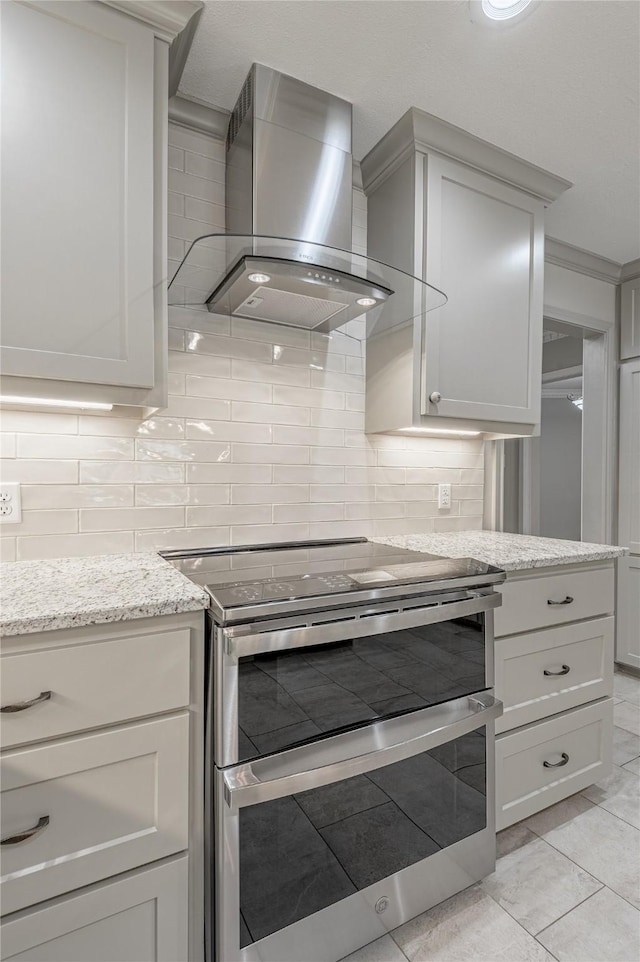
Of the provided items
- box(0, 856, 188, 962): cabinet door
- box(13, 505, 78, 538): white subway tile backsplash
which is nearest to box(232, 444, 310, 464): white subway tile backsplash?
box(13, 505, 78, 538): white subway tile backsplash

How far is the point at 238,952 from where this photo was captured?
108 cm

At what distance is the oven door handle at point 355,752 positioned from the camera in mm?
1080

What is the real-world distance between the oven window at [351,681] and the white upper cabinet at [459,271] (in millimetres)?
843

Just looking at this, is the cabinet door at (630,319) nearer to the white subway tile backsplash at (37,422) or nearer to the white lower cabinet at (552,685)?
the white lower cabinet at (552,685)

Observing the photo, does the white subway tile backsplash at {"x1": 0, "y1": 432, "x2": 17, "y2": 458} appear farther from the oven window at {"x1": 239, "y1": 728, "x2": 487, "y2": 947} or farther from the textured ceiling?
the textured ceiling

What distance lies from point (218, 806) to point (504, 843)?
1147 mm

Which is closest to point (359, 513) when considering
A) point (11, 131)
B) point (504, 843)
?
point (504, 843)

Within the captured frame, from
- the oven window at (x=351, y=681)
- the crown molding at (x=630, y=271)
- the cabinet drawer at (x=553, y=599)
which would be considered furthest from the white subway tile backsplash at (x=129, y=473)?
the crown molding at (x=630, y=271)

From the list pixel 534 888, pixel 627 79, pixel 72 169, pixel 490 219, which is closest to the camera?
pixel 72 169

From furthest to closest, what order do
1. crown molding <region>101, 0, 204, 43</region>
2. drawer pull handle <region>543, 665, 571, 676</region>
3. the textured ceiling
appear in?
drawer pull handle <region>543, 665, 571, 676</region>, the textured ceiling, crown molding <region>101, 0, 204, 43</region>

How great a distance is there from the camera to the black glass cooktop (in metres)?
1.16

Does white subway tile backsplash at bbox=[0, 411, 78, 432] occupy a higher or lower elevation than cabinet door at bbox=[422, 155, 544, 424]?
lower

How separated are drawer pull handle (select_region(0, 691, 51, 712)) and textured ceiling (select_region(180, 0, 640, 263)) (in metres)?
1.76

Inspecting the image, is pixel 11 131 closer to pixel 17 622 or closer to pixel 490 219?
pixel 17 622
